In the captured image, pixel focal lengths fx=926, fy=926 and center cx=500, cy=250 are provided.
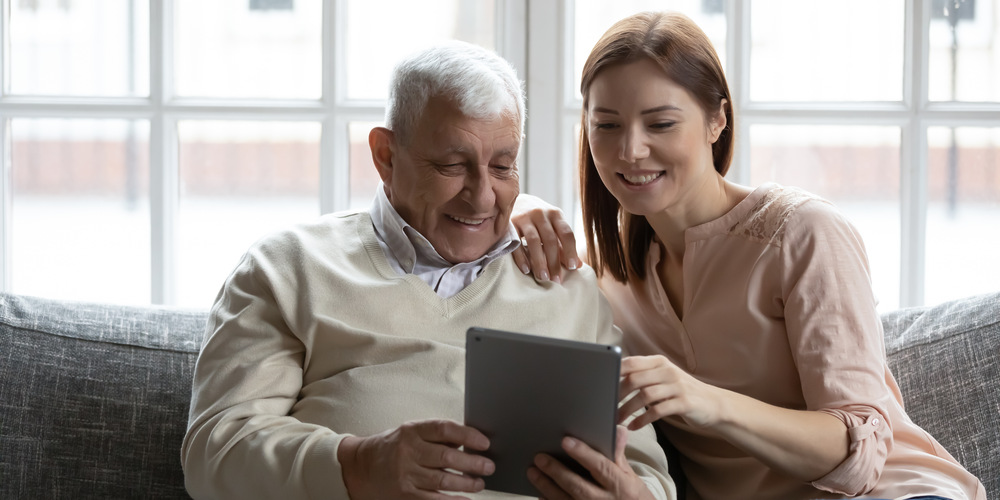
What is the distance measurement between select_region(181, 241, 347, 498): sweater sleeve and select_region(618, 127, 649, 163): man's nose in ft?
2.23

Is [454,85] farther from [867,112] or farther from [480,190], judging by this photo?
[867,112]

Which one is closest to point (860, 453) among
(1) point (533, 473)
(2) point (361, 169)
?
(1) point (533, 473)

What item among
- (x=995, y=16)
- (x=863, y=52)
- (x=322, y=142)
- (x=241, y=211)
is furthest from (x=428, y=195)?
(x=995, y=16)

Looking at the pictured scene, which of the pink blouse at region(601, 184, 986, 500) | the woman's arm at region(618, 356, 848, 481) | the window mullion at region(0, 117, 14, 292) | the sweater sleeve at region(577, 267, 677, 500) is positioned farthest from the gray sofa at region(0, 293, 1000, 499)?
the window mullion at region(0, 117, 14, 292)

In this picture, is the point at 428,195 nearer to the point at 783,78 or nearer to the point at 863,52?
the point at 783,78

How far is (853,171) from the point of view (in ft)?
8.72

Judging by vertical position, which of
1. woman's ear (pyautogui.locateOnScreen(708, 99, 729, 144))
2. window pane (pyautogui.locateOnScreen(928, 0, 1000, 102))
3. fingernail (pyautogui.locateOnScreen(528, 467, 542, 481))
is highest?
window pane (pyautogui.locateOnScreen(928, 0, 1000, 102))

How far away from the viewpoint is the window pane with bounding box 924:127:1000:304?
2604 mm

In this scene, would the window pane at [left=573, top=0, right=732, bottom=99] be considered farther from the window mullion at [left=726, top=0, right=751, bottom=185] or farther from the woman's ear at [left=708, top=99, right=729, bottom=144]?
the woman's ear at [left=708, top=99, right=729, bottom=144]

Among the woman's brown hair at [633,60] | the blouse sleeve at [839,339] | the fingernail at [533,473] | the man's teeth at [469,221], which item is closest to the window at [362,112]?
the woman's brown hair at [633,60]

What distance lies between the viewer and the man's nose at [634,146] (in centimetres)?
168

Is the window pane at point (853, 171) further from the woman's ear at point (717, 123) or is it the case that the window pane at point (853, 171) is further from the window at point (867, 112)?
the woman's ear at point (717, 123)

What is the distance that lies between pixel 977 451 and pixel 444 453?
1.08 m

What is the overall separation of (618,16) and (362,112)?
2.55 feet
